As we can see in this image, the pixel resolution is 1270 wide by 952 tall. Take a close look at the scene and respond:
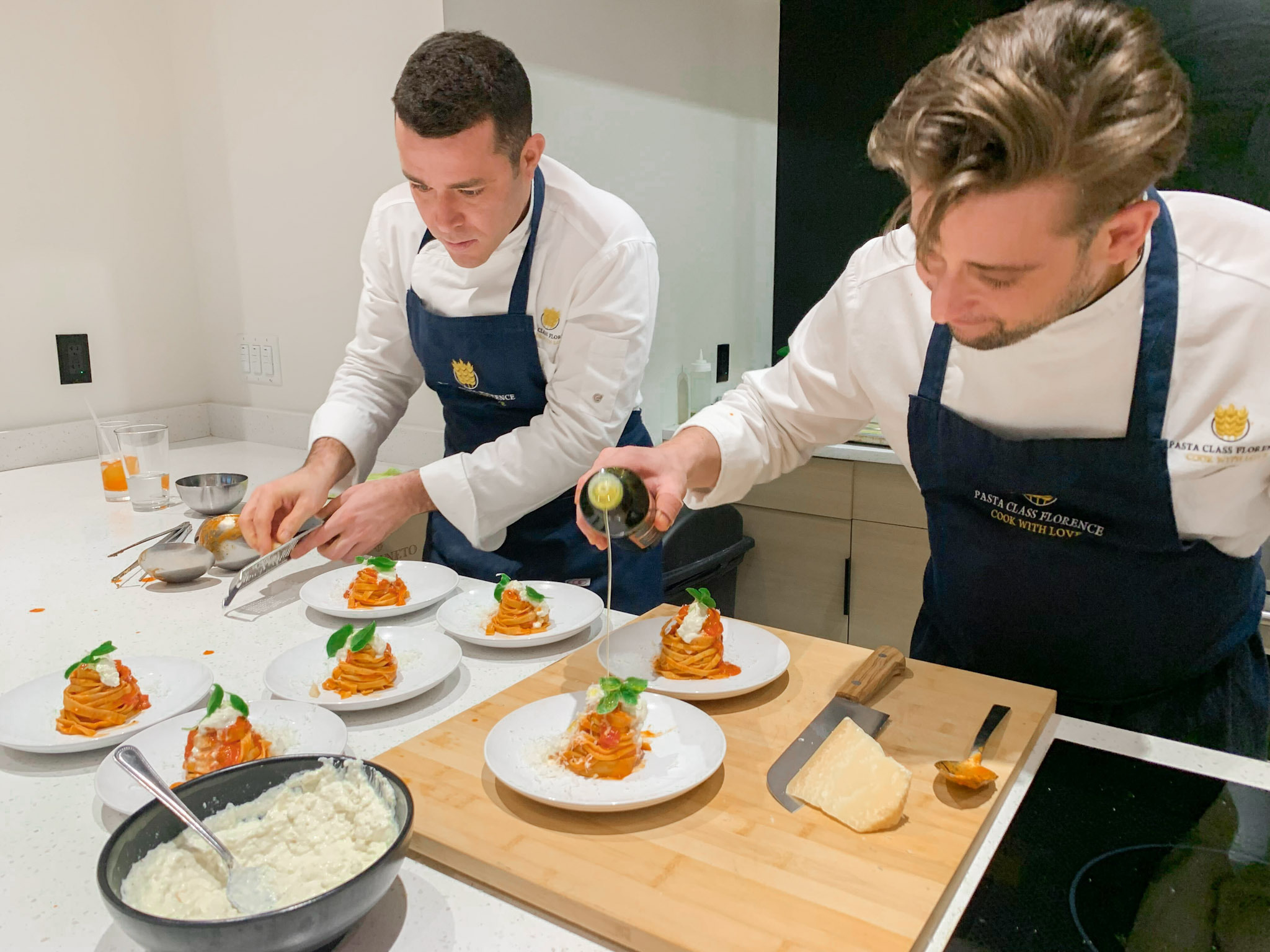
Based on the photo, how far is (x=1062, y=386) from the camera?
1247mm

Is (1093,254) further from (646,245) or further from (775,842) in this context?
(646,245)

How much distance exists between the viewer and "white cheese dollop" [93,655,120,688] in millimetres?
1180

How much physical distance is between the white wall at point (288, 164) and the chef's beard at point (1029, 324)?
1.72 meters

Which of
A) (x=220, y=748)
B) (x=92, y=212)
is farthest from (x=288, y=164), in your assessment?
(x=220, y=748)

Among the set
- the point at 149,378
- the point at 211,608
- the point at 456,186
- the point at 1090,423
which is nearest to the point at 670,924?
the point at 1090,423

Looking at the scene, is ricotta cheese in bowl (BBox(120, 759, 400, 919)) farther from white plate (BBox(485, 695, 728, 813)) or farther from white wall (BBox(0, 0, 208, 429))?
white wall (BBox(0, 0, 208, 429))

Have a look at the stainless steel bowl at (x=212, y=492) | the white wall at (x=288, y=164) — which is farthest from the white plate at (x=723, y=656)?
the white wall at (x=288, y=164)

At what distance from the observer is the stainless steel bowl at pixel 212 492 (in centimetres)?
208

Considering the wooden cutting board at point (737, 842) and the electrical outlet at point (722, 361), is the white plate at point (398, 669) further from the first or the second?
the electrical outlet at point (722, 361)

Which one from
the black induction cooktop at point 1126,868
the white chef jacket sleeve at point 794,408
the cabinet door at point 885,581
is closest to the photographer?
the black induction cooktop at point 1126,868

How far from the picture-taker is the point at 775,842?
95 cm

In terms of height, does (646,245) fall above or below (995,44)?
below

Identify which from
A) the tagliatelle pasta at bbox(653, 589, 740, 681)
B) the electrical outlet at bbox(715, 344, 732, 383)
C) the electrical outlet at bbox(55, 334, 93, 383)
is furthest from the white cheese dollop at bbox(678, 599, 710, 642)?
the electrical outlet at bbox(55, 334, 93, 383)

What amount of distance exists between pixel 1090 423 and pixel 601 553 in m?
1.05
